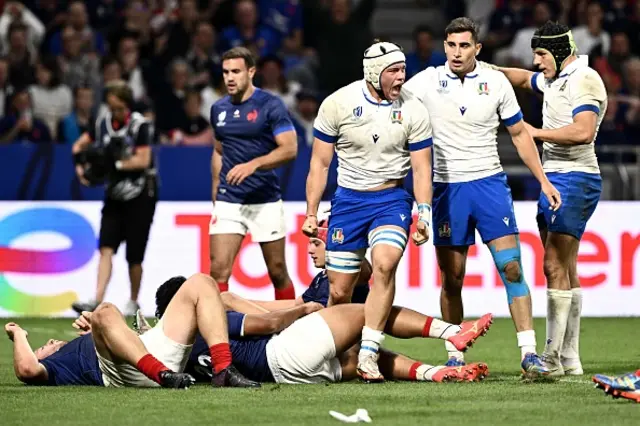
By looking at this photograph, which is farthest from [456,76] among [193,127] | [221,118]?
[193,127]

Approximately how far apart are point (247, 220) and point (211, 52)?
755 cm

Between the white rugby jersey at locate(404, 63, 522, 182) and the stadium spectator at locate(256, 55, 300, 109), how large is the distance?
28.1ft

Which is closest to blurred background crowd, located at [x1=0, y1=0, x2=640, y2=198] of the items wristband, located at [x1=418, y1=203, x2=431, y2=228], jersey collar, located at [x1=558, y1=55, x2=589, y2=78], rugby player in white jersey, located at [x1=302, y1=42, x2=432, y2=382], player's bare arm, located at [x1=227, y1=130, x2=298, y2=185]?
player's bare arm, located at [x1=227, y1=130, x2=298, y2=185]

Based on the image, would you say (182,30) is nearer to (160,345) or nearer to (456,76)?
(456,76)

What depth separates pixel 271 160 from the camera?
12539 millimetres

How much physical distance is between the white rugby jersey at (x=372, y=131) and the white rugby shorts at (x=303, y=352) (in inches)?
48.4

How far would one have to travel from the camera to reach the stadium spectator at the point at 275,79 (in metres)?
18.8

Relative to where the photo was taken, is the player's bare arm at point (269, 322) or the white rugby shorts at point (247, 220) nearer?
the player's bare arm at point (269, 322)

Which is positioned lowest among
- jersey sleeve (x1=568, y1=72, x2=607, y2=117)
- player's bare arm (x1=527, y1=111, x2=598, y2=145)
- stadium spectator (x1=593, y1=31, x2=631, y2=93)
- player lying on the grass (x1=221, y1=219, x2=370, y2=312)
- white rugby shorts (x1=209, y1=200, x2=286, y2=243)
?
player lying on the grass (x1=221, y1=219, x2=370, y2=312)

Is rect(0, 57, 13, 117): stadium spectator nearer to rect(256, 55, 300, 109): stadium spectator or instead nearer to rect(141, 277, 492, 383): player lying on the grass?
rect(256, 55, 300, 109): stadium spectator

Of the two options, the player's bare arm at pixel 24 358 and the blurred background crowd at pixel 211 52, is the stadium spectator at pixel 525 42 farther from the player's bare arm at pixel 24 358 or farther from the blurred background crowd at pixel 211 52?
the player's bare arm at pixel 24 358

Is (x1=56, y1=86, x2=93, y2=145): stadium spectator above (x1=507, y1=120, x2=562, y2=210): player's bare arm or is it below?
above

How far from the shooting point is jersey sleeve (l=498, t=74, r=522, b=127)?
1013cm

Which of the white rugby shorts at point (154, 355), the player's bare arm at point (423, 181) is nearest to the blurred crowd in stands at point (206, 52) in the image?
the player's bare arm at point (423, 181)
